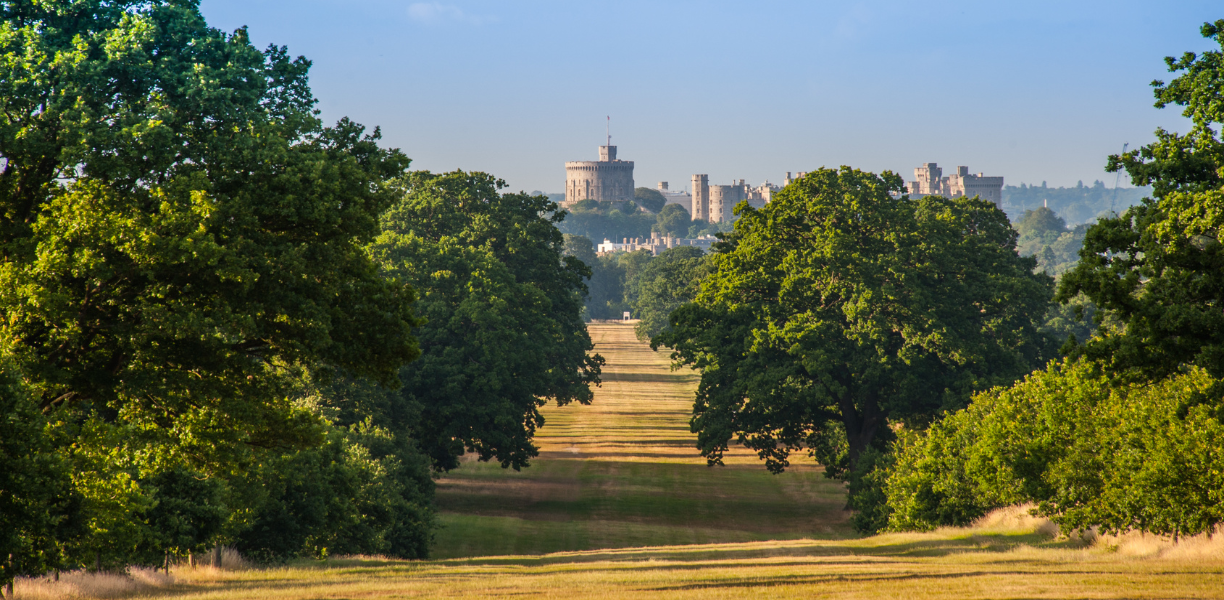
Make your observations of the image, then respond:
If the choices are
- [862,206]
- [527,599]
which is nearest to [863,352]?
[862,206]

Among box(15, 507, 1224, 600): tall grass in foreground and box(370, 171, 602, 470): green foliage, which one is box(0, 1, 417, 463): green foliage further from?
box(370, 171, 602, 470): green foliage

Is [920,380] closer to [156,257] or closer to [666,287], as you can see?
[156,257]

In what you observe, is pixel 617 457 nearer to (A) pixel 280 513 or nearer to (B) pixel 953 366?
(B) pixel 953 366

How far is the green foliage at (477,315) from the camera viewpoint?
42688 mm

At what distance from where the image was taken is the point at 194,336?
1599 cm

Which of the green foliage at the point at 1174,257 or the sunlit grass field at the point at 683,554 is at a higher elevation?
the green foliage at the point at 1174,257

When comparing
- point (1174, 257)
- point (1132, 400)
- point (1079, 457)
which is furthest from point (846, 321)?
point (1174, 257)

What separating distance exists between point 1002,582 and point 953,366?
21.1 metres

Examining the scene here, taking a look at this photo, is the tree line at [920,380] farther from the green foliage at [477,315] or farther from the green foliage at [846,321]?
the green foliage at [477,315]

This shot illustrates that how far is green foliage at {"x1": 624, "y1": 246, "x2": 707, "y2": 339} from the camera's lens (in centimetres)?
9949

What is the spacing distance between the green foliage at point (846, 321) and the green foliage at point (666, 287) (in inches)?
1598

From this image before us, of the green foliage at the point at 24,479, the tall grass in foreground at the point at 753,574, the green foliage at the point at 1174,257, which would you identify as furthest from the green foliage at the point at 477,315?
the green foliage at the point at 1174,257

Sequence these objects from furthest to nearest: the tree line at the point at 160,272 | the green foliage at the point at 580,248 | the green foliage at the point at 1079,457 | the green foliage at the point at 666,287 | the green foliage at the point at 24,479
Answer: the green foliage at the point at 580,248 < the green foliage at the point at 666,287 < the green foliage at the point at 1079,457 < the tree line at the point at 160,272 < the green foliage at the point at 24,479

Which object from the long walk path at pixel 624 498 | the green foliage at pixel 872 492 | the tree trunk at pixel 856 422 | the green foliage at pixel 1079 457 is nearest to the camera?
the green foliage at pixel 1079 457
